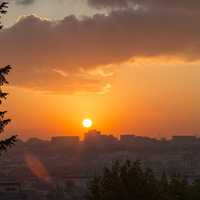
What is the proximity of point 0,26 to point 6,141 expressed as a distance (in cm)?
621

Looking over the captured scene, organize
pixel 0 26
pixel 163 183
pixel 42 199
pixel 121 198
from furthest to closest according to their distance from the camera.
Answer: pixel 42 199, pixel 163 183, pixel 121 198, pixel 0 26

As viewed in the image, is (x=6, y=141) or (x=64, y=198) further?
(x=64, y=198)

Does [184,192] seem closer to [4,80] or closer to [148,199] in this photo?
[148,199]

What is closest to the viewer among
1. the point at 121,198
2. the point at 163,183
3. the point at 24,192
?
the point at 121,198

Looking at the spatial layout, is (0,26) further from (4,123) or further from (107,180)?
(107,180)

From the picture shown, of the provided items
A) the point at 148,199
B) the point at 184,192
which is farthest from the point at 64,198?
the point at 148,199

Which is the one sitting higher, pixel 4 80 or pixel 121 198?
pixel 4 80

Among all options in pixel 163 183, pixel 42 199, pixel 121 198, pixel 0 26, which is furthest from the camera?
pixel 42 199

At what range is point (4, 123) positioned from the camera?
37.2 m

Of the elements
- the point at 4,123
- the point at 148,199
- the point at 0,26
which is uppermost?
the point at 0,26

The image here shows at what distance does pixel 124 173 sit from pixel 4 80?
68.1 feet

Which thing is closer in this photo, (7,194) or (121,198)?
(121,198)

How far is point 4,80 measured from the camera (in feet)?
121

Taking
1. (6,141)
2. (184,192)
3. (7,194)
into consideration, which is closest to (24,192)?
(7,194)
